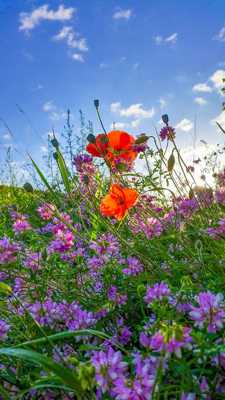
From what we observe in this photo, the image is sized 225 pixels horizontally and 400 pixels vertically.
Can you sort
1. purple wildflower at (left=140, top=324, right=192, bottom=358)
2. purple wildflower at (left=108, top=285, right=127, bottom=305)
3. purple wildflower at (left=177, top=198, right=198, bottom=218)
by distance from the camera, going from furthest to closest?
purple wildflower at (left=177, top=198, right=198, bottom=218), purple wildflower at (left=108, top=285, right=127, bottom=305), purple wildflower at (left=140, top=324, right=192, bottom=358)

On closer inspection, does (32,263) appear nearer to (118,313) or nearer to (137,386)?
(118,313)

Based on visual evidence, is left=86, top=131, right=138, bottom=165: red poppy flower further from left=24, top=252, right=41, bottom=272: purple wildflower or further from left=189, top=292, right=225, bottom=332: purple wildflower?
left=189, top=292, right=225, bottom=332: purple wildflower

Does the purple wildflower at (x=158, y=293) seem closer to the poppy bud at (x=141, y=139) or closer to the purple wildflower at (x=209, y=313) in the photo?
the purple wildflower at (x=209, y=313)

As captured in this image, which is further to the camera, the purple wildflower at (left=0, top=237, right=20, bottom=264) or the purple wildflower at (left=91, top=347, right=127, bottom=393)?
the purple wildflower at (left=0, top=237, right=20, bottom=264)

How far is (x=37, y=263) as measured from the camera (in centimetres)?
168

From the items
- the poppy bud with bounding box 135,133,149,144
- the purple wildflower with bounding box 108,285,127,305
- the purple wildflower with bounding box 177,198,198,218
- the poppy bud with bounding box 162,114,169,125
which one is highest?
the poppy bud with bounding box 162,114,169,125

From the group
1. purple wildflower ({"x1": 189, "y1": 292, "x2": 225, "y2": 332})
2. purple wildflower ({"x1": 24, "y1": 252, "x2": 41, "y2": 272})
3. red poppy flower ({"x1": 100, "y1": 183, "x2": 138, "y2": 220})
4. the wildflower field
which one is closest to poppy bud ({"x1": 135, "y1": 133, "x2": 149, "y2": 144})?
the wildflower field

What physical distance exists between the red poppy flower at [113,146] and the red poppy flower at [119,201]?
0.73ft

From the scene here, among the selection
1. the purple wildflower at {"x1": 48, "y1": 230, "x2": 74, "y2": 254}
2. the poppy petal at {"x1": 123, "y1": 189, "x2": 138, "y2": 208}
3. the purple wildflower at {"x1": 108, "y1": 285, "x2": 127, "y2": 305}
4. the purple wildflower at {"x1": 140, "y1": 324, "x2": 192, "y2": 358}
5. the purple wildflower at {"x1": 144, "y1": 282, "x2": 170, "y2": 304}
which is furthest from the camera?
the purple wildflower at {"x1": 48, "y1": 230, "x2": 74, "y2": 254}

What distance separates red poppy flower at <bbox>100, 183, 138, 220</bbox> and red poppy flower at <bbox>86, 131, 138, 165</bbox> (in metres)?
0.22

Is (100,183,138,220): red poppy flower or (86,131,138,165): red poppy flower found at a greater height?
(86,131,138,165): red poppy flower

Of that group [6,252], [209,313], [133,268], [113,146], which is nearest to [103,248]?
[133,268]

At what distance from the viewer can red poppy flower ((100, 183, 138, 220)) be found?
5.29ft

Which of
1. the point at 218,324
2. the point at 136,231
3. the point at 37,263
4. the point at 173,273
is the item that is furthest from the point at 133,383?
the point at 136,231
